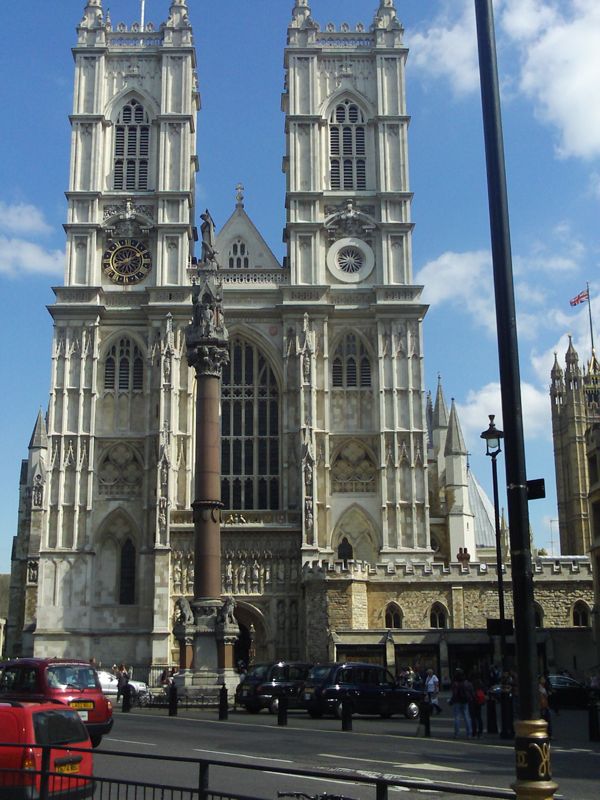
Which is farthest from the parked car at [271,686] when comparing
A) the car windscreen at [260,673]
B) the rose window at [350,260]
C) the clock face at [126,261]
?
the clock face at [126,261]

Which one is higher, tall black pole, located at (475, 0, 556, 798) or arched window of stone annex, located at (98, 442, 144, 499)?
arched window of stone annex, located at (98, 442, 144, 499)

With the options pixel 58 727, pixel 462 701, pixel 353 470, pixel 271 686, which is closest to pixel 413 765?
pixel 462 701

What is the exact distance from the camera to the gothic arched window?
167 ft

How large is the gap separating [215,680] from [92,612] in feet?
64.3

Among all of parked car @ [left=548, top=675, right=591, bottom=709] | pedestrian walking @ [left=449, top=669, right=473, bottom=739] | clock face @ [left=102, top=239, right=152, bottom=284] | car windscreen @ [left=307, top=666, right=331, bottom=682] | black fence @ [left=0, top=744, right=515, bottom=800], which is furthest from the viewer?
clock face @ [left=102, top=239, right=152, bottom=284]

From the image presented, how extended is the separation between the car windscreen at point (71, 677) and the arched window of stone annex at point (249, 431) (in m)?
33.1

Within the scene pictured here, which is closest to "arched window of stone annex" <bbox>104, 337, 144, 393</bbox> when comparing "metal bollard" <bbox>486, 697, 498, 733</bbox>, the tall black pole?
"metal bollard" <bbox>486, 697, 498, 733</bbox>

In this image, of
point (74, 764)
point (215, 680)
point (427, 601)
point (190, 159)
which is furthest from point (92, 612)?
point (74, 764)

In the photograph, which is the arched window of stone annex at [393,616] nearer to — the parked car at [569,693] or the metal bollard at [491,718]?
the parked car at [569,693]

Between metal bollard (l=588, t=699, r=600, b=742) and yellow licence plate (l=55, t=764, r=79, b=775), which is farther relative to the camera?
metal bollard (l=588, t=699, r=600, b=742)

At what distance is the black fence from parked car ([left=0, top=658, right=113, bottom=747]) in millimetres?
1927

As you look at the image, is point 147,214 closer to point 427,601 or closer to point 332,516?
point 332,516

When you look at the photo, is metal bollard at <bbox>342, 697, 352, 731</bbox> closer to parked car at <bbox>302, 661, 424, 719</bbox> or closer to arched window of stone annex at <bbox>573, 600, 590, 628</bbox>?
parked car at <bbox>302, 661, 424, 719</bbox>

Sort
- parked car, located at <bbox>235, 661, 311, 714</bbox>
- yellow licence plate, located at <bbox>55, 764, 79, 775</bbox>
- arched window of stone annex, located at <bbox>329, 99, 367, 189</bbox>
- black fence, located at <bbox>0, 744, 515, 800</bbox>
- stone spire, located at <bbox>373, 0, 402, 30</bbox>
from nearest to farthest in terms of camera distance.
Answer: black fence, located at <bbox>0, 744, 515, 800</bbox>, yellow licence plate, located at <bbox>55, 764, 79, 775</bbox>, parked car, located at <bbox>235, 661, 311, 714</bbox>, arched window of stone annex, located at <bbox>329, 99, 367, 189</bbox>, stone spire, located at <bbox>373, 0, 402, 30</bbox>
